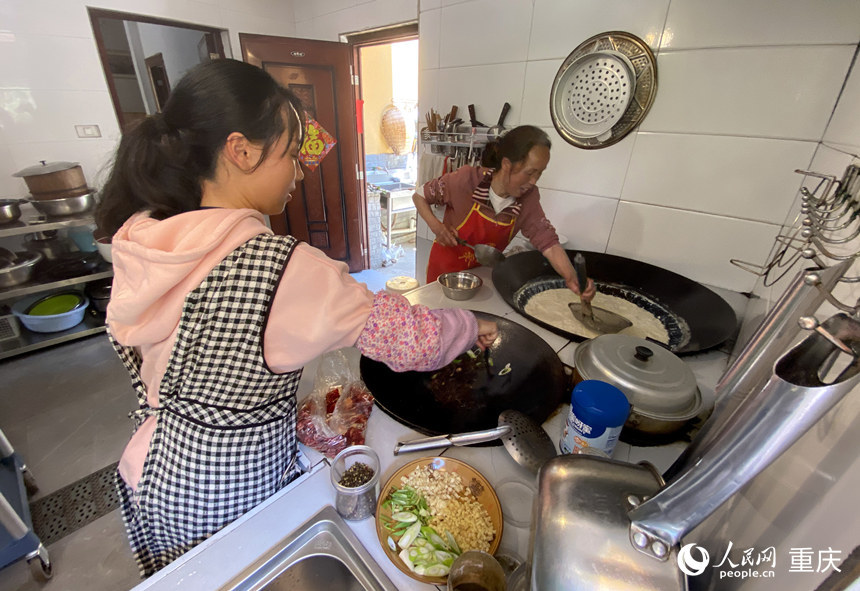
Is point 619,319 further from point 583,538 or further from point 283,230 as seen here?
point 283,230

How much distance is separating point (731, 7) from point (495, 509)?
1.74m

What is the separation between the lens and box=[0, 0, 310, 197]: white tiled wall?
7.56 ft

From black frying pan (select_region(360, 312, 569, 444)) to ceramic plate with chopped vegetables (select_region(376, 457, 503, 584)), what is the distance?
0.35 ft

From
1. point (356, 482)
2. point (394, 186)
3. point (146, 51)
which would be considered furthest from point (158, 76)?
point (356, 482)

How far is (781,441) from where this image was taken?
0.27m

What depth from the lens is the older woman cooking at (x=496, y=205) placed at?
1.42m

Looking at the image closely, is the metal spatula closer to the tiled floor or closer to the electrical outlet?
the tiled floor

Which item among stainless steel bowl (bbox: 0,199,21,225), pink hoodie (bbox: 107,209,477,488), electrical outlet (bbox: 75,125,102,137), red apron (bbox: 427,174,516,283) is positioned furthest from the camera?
electrical outlet (bbox: 75,125,102,137)

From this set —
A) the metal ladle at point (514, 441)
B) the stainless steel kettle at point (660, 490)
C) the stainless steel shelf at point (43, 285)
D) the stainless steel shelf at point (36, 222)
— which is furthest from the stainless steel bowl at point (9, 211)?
the stainless steel kettle at point (660, 490)

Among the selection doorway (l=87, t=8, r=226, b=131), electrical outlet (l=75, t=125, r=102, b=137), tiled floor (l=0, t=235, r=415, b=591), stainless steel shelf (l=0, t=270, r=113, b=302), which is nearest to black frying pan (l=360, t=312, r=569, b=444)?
tiled floor (l=0, t=235, r=415, b=591)

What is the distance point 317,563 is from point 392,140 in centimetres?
503

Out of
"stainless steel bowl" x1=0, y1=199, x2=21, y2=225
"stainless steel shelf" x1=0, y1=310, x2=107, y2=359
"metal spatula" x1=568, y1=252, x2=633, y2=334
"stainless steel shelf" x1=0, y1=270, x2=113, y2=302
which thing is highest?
"stainless steel bowl" x1=0, y1=199, x2=21, y2=225

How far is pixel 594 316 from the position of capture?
1306 mm

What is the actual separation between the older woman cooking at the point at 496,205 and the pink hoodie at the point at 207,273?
98cm
